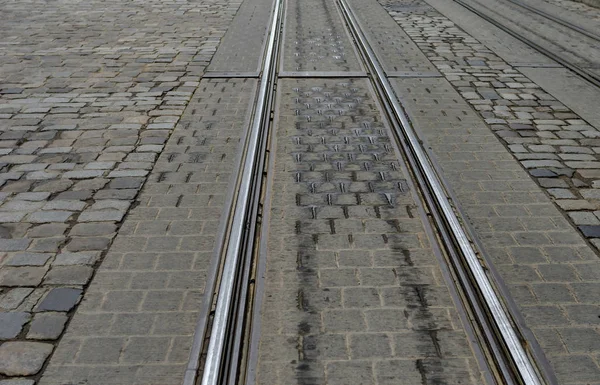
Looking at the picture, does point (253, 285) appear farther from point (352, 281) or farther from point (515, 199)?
point (515, 199)

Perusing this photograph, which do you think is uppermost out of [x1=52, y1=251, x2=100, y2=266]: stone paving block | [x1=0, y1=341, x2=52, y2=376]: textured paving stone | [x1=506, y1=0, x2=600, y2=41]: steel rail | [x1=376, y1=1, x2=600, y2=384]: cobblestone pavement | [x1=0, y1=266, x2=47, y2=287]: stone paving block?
[x1=0, y1=341, x2=52, y2=376]: textured paving stone

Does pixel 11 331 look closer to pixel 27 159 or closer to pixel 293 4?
pixel 27 159

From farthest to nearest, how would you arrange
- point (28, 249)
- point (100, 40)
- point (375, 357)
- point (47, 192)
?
point (100, 40) < point (47, 192) < point (28, 249) < point (375, 357)

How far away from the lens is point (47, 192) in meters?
4.96

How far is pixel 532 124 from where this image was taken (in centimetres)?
656

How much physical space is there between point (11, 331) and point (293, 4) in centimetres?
1293

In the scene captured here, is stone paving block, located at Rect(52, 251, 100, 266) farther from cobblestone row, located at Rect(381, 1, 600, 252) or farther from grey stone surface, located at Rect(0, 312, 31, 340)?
cobblestone row, located at Rect(381, 1, 600, 252)

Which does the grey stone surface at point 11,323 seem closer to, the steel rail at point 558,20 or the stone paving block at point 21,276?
the stone paving block at point 21,276

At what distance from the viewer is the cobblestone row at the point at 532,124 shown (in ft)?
16.4

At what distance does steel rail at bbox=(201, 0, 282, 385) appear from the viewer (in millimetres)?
3016

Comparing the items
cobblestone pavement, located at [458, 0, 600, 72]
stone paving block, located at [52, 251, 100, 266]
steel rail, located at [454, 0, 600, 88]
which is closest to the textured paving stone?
stone paving block, located at [52, 251, 100, 266]

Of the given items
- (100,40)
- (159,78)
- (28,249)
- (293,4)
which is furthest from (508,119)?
(293,4)

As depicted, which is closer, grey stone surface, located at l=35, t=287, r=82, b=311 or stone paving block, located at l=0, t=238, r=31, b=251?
grey stone surface, located at l=35, t=287, r=82, b=311

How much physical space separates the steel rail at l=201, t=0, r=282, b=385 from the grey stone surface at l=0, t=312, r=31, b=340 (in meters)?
1.28
